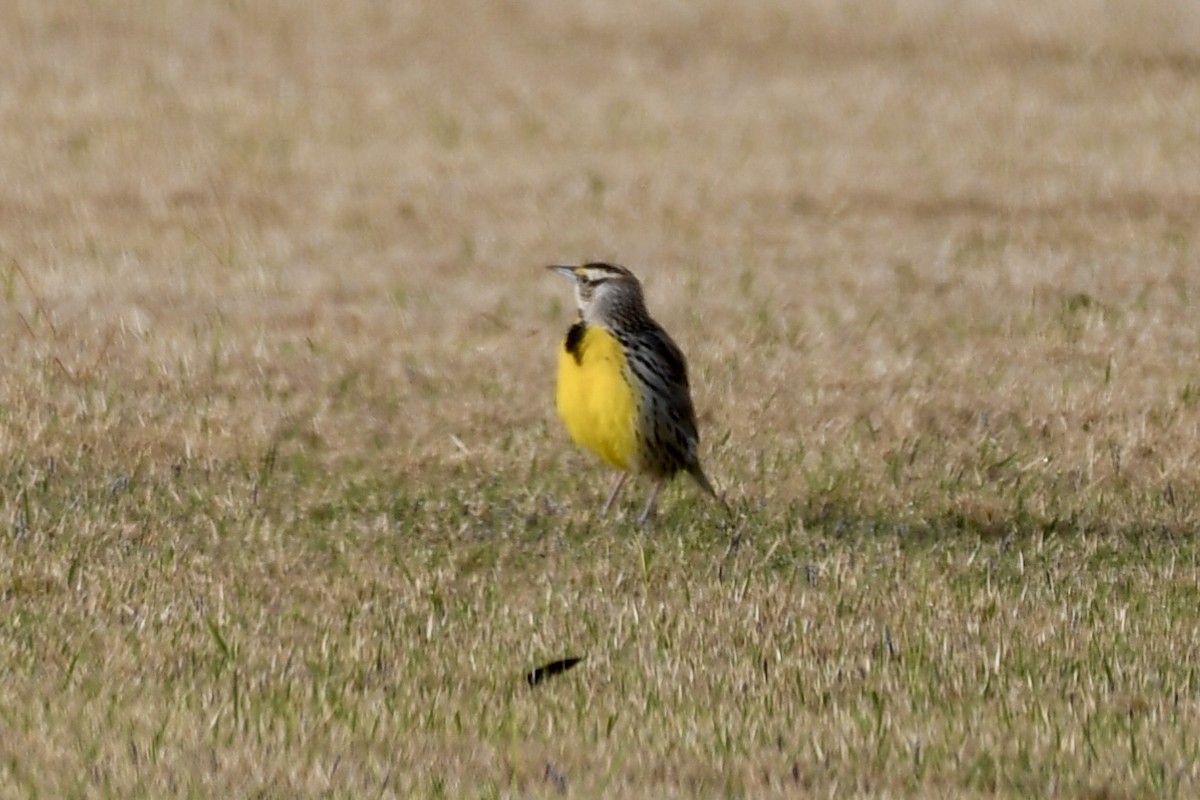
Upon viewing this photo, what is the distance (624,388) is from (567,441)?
1.60m

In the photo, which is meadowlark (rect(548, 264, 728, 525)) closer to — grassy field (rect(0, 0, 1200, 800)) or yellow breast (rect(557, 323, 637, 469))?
yellow breast (rect(557, 323, 637, 469))

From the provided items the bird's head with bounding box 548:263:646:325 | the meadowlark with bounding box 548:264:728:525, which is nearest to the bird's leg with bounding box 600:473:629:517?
the meadowlark with bounding box 548:264:728:525

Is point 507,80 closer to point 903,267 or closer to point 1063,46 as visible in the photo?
point 1063,46

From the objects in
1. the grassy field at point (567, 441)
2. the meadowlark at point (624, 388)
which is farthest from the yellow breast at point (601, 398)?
the grassy field at point (567, 441)

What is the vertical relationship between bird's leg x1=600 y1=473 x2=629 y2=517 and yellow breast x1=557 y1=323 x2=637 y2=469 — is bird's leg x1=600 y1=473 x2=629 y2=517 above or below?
below

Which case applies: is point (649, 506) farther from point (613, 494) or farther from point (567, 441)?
point (567, 441)

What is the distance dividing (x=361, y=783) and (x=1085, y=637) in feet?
8.37

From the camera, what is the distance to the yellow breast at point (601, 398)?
907 cm

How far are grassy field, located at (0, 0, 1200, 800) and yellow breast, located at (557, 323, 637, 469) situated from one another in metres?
0.30

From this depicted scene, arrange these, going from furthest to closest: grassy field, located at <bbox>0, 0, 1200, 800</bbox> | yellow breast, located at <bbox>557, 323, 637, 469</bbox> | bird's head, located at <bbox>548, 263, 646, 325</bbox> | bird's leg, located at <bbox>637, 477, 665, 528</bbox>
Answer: bird's head, located at <bbox>548, 263, 646, 325</bbox>, bird's leg, located at <bbox>637, 477, 665, 528</bbox>, yellow breast, located at <bbox>557, 323, 637, 469</bbox>, grassy field, located at <bbox>0, 0, 1200, 800</bbox>

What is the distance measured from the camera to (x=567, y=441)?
35.0 ft

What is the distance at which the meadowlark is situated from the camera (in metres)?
9.08

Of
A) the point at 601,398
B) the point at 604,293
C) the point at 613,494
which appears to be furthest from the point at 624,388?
the point at 613,494

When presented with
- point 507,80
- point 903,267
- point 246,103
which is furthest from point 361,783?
point 507,80
